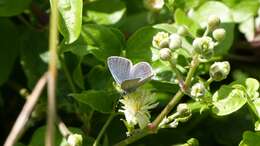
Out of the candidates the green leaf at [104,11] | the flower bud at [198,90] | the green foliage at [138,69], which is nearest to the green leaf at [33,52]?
the green foliage at [138,69]

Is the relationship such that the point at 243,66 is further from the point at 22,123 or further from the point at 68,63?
the point at 22,123

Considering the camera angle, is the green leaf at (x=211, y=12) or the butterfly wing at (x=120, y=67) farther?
the green leaf at (x=211, y=12)

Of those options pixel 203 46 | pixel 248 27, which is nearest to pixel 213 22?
pixel 203 46

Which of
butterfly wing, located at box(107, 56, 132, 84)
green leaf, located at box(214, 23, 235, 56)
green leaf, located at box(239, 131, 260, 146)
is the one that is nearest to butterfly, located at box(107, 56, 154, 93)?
butterfly wing, located at box(107, 56, 132, 84)

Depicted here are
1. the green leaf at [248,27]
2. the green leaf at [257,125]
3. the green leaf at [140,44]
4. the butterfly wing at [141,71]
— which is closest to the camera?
the butterfly wing at [141,71]

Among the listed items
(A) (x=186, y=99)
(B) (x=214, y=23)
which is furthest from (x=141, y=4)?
(B) (x=214, y=23)

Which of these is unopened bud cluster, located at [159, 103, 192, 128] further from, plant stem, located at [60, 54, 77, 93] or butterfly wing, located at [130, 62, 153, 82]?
plant stem, located at [60, 54, 77, 93]

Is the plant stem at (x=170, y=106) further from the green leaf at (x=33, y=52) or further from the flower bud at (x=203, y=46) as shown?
the green leaf at (x=33, y=52)
